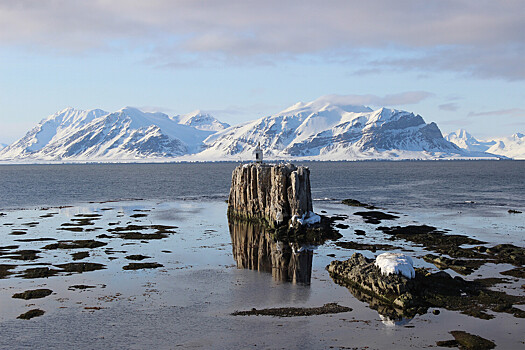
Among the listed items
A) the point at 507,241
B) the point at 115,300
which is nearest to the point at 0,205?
the point at 115,300

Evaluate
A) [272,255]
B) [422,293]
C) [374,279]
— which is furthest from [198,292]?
[422,293]

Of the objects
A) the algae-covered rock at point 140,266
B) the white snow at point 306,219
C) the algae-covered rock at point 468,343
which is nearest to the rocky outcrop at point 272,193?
the white snow at point 306,219

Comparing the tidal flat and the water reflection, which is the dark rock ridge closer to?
the tidal flat

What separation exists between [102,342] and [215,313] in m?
6.24

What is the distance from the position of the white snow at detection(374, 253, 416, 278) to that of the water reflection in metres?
5.25

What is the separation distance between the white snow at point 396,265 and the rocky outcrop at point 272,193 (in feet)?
67.5

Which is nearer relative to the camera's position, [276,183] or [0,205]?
[276,183]

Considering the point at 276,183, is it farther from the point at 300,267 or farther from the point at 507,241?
the point at 507,241

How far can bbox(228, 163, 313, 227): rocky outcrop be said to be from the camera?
52656 millimetres

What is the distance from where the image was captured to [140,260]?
129ft

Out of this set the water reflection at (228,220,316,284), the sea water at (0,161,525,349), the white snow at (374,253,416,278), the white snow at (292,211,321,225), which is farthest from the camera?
the white snow at (292,211,321,225)

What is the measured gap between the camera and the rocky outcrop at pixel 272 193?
2073 inches

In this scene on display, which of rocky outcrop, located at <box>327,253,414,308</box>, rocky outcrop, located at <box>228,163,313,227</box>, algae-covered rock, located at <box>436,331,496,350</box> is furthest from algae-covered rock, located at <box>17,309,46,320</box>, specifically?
rocky outcrop, located at <box>228,163,313,227</box>

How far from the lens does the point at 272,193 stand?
185 feet
